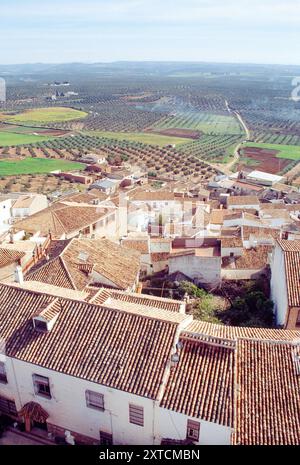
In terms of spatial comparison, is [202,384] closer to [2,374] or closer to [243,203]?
[2,374]

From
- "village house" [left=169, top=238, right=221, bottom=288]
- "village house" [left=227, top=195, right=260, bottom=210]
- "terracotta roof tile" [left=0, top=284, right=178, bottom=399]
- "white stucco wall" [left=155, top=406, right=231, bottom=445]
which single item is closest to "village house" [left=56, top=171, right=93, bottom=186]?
"village house" [left=227, top=195, right=260, bottom=210]

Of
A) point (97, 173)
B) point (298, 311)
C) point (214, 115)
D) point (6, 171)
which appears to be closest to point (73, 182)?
point (97, 173)

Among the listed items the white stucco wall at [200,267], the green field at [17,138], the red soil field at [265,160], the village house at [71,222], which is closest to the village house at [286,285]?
the white stucco wall at [200,267]

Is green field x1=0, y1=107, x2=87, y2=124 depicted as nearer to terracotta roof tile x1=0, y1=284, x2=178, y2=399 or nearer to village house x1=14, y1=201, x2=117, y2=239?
village house x1=14, y1=201, x2=117, y2=239

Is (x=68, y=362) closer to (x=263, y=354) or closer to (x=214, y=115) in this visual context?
(x=263, y=354)

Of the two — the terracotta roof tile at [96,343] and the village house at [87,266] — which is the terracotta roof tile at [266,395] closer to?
the terracotta roof tile at [96,343]

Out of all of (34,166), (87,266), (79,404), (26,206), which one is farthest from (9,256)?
(34,166)
